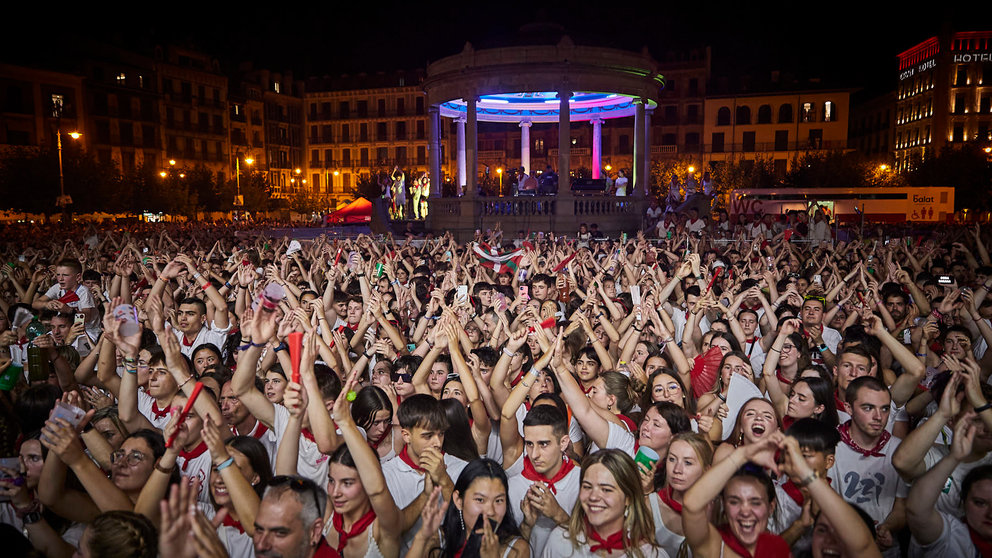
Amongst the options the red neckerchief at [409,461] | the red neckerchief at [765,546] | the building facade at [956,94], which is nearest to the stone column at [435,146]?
the red neckerchief at [409,461]

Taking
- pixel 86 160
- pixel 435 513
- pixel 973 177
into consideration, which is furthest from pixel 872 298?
pixel 973 177

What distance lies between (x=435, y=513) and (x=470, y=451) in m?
1.42

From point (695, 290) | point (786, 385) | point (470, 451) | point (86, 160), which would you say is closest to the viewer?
point (470, 451)

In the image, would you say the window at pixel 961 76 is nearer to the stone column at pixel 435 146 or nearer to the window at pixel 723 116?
the window at pixel 723 116

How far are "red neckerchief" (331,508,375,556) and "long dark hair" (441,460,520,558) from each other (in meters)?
0.47

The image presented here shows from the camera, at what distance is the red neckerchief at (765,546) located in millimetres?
3488

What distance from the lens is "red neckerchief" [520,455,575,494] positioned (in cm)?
444

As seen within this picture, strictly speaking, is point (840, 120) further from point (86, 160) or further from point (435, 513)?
→ point (435, 513)

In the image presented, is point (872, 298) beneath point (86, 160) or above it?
beneath

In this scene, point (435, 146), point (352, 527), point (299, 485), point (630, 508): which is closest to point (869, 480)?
point (630, 508)

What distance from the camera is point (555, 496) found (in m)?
4.37

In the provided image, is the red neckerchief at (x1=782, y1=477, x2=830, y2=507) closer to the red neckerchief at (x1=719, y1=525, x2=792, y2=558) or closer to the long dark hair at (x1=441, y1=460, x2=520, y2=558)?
the red neckerchief at (x1=719, y1=525, x2=792, y2=558)

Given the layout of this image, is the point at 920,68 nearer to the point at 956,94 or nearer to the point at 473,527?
the point at 956,94

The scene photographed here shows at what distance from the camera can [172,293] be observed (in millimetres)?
10344
